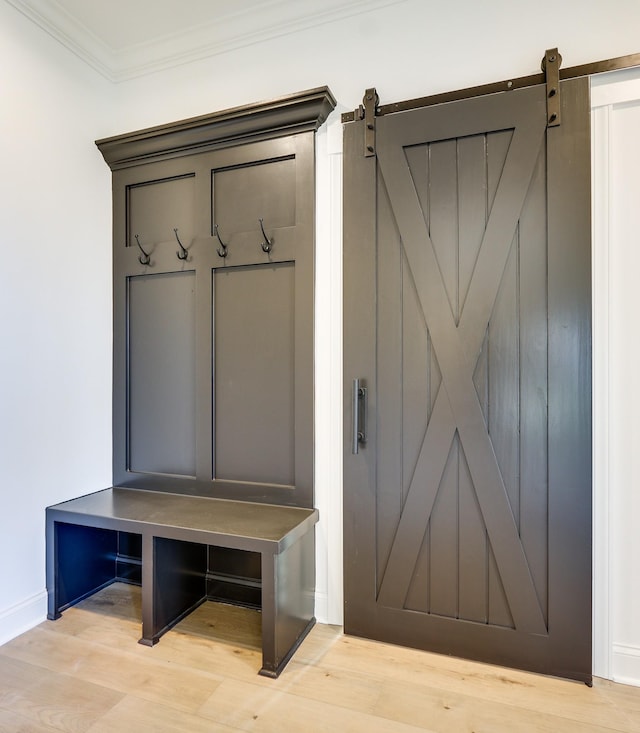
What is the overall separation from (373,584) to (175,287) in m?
1.74

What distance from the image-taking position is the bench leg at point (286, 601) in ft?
5.77

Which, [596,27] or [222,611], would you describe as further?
[222,611]

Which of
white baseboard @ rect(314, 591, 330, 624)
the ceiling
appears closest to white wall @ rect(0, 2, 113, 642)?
the ceiling

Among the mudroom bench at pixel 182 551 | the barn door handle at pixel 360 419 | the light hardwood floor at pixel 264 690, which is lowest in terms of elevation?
the light hardwood floor at pixel 264 690

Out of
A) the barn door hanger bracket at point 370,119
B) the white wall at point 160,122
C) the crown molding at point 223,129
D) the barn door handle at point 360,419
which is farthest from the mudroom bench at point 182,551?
the crown molding at point 223,129

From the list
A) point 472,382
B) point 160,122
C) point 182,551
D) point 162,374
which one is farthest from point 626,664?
point 160,122

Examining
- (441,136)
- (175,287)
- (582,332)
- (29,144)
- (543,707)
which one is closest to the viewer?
(543,707)

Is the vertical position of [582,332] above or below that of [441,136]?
→ below

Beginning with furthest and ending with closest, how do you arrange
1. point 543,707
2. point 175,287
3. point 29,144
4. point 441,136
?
point 175,287, point 29,144, point 441,136, point 543,707

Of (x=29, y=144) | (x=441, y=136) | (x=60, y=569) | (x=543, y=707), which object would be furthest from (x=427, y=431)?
(x=29, y=144)

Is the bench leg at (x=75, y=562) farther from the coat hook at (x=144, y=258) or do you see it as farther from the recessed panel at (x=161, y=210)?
the recessed panel at (x=161, y=210)

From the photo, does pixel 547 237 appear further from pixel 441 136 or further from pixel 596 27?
pixel 596 27

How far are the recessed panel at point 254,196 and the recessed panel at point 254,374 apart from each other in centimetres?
23

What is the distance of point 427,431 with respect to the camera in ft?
6.30
